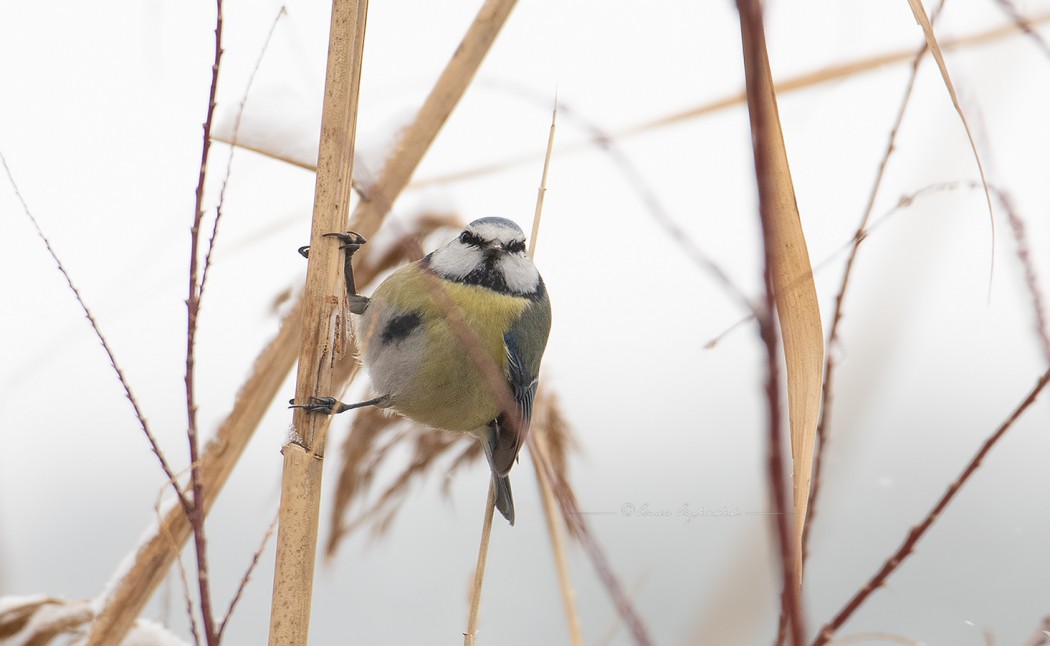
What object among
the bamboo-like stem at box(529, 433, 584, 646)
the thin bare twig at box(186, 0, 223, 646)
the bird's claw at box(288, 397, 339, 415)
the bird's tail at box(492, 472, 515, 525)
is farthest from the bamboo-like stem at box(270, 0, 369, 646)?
the bird's tail at box(492, 472, 515, 525)

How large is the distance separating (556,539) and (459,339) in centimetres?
44

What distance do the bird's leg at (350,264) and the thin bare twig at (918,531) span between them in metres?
0.68

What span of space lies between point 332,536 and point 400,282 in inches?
19.3

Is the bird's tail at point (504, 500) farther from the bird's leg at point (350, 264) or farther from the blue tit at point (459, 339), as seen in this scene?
the bird's leg at point (350, 264)

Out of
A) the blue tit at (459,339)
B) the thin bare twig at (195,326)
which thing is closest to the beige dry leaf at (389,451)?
the blue tit at (459,339)

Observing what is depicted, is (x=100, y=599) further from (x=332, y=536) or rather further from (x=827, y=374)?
(x=827, y=374)

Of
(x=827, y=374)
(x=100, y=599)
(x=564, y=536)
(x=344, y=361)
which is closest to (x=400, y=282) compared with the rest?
(x=344, y=361)

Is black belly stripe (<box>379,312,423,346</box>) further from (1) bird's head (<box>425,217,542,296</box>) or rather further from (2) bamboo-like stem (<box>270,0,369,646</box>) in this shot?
(2) bamboo-like stem (<box>270,0,369,646</box>)

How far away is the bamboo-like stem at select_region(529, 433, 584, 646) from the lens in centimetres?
114

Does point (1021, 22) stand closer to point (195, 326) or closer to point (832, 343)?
point (832, 343)

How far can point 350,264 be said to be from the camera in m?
1.60

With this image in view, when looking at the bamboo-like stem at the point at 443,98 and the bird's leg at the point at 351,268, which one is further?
the bamboo-like stem at the point at 443,98

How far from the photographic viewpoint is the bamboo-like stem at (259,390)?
3.75 feet

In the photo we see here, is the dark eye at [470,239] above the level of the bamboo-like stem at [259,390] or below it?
above
